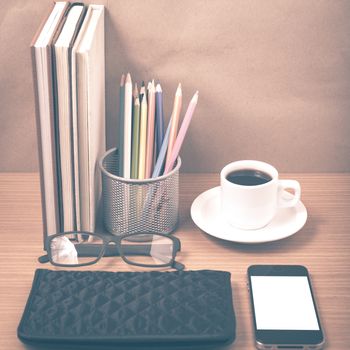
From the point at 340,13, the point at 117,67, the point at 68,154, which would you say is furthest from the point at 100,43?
the point at 340,13

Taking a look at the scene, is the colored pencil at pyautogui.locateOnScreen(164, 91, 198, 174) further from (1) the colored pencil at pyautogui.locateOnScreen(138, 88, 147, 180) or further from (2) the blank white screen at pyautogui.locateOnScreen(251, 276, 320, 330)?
(2) the blank white screen at pyautogui.locateOnScreen(251, 276, 320, 330)

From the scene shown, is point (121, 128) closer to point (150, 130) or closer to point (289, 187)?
point (150, 130)

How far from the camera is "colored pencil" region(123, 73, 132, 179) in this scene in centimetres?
88

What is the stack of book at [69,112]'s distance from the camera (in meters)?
0.83

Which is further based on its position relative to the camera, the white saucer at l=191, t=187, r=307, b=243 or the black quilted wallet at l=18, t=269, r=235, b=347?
the white saucer at l=191, t=187, r=307, b=243

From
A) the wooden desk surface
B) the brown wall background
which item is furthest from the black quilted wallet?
the brown wall background

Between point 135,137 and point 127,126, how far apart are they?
0.02 meters

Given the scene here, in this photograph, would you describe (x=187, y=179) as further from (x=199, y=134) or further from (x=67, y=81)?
(x=67, y=81)

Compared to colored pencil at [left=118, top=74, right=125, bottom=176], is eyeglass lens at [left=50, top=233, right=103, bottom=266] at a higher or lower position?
lower

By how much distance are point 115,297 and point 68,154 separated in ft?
0.66

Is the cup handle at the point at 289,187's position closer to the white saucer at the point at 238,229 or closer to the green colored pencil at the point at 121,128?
the white saucer at the point at 238,229

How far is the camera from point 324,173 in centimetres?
110

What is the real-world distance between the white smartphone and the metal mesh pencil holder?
145 mm

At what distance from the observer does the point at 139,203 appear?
0.90m
